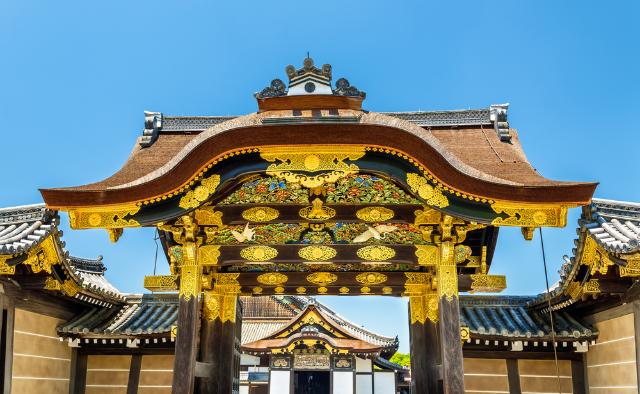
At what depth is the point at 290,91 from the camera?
6914 millimetres

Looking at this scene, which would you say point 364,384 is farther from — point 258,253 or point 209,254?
point 209,254

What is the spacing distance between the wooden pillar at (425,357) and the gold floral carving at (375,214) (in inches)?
101

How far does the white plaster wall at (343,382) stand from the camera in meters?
21.0

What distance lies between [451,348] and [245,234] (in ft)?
10.3

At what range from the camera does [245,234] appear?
7.80m

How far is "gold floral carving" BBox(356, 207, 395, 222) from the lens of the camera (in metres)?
7.40

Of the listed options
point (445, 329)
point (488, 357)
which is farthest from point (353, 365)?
point (445, 329)

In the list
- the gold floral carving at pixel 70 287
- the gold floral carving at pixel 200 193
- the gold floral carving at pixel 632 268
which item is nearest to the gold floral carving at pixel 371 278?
the gold floral carving at pixel 632 268

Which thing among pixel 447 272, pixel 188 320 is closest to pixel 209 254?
pixel 188 320

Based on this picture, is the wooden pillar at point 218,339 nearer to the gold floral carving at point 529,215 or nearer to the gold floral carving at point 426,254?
the gold floral carving at point 426,254

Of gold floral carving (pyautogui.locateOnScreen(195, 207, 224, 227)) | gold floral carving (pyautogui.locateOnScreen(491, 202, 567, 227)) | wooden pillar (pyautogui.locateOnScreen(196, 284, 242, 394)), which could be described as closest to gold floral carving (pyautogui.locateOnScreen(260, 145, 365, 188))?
gold floral carving (pyautogui.locateOnScreen(195, 207, 224, 227))

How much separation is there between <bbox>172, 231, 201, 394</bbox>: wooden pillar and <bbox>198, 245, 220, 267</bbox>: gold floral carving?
41 centimetres

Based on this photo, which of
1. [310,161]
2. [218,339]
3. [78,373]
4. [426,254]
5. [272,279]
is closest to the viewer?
[310,161]

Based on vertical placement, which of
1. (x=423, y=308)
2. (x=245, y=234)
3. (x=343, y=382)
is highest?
(x=245, y=234)
